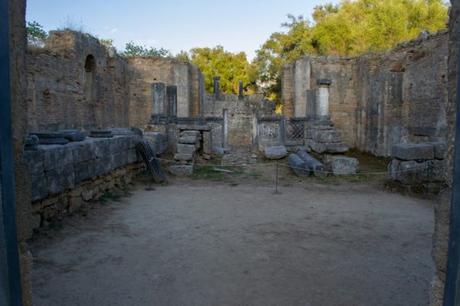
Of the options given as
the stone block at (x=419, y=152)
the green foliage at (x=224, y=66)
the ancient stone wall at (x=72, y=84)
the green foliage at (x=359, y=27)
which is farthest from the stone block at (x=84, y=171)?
the green foliage at (x=224, y=66)

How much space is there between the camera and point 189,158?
1143cm

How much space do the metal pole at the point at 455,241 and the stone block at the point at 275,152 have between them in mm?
11243

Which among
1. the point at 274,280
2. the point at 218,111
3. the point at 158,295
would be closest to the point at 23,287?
the point at 158,295

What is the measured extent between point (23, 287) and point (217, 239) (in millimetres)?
3460

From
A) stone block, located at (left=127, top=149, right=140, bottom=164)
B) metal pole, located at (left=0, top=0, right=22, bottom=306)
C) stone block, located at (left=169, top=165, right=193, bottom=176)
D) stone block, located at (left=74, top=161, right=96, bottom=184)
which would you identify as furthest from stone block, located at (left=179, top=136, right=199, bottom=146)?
metal pole, located at (left=0, top=0, right=22, bottom=306)

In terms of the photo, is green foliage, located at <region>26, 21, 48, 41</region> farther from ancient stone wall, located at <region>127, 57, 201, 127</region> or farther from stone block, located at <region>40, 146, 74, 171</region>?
stone block, located at <region>40, 146, 74, 171</region>

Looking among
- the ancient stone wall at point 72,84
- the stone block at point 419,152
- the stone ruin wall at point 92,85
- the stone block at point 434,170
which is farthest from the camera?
the stone ruin wall at point 92,85

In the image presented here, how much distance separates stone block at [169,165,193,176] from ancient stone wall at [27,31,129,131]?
4419 mm

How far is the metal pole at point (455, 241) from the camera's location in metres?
1.81

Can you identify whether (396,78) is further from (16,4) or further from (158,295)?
(16,4)

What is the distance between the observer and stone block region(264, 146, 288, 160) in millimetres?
13109

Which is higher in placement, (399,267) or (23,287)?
(23,287)

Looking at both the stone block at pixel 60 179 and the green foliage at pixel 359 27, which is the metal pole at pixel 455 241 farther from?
the green foliage at pixel 359 27

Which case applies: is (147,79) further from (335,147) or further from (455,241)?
(455,241)
